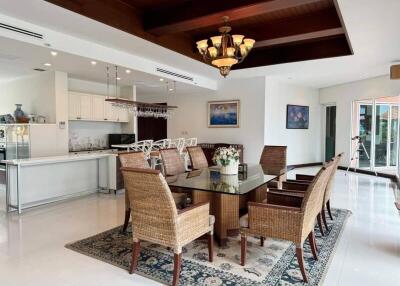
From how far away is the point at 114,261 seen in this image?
281 centimetres

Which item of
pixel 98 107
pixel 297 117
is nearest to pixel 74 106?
pixel 98 107

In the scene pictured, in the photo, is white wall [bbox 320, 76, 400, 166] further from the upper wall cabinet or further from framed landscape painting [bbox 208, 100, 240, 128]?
the upper wall cabinet

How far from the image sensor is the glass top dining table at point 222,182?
9.71ft

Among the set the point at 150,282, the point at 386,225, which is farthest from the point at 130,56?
the point at 386,225

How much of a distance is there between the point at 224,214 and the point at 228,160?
75 cm

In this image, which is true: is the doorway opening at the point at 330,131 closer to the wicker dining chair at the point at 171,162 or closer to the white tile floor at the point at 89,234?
the white tile floor at the point at 89,234

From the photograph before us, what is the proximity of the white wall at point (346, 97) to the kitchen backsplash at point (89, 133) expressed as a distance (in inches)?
270

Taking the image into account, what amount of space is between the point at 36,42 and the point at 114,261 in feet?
10.6

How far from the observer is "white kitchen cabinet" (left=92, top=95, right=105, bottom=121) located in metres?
7.03

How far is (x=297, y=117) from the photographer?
927cm

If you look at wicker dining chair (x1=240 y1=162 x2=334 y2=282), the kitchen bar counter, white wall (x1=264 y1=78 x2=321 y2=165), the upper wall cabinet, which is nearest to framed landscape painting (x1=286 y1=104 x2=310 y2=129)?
white wall (x1=264 y1=78 x2=321 y2=165)

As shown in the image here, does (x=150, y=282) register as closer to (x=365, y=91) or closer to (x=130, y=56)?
(x=130, y=56)

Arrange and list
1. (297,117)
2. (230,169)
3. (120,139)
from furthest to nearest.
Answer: (297,117)
(120,139)
(230,169)

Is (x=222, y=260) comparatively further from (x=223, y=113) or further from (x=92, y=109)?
(x=223, y=113)
